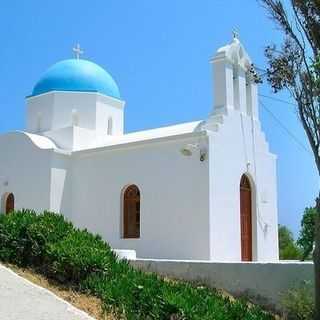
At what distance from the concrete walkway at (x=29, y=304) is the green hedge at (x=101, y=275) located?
2.11 feet

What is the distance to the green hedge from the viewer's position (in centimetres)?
891

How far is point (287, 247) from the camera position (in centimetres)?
3192

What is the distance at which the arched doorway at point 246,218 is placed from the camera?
56.8 ft

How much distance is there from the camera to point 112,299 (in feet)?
30.3

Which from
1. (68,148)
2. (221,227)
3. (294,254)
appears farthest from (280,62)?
(294,254)

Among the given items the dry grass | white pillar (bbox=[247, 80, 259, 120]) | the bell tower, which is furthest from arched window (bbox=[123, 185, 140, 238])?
the dry grass

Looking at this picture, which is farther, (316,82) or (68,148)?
(68,148)

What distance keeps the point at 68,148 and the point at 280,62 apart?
35.8 ft

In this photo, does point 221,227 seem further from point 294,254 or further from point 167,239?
point 294,254

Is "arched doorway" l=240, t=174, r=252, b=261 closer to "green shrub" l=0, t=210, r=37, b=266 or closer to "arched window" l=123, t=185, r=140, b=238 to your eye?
"arched window" l=123, t=185, r=140, b=238

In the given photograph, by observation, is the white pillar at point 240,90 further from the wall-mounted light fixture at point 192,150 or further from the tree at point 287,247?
the tree at point 287,247

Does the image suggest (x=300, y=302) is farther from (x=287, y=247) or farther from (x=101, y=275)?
(x=287, y=247)

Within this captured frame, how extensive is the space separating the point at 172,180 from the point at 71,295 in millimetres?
7138

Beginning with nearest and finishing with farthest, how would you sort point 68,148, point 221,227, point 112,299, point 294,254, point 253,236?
point 112,299 < point 221,227 < point 253,236 < point 68,148 < point 294,254
